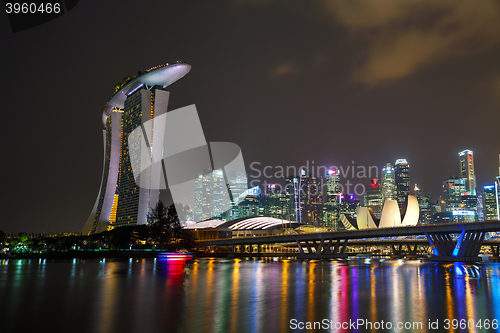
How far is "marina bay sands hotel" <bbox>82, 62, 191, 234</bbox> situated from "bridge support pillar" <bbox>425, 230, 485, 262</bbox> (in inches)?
3355

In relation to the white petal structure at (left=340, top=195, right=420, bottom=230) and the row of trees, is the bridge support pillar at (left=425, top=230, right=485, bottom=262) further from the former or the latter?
the row of trees

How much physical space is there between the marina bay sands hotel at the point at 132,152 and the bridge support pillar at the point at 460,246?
85.2m

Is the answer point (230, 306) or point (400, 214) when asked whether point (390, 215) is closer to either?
point (400, 214)

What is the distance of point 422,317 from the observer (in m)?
18.7

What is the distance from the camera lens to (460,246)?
7650cm

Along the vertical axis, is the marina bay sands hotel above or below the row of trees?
above

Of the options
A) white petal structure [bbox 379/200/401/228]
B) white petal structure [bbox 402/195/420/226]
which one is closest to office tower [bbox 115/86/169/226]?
white petal structure [bbox 379/200/401/228]

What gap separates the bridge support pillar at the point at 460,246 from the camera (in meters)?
74.9

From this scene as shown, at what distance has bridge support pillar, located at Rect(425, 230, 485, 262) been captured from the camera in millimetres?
74938

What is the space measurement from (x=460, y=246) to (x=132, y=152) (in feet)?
330

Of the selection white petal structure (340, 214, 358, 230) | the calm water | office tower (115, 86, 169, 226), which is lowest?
the calm water

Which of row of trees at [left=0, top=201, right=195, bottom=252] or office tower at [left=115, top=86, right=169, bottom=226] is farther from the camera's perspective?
office tower at [left=115, top=86, right=169, bottom=226]

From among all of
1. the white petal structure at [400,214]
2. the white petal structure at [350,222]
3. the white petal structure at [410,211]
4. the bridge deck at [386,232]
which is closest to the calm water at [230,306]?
the bridge deck at [386,232]

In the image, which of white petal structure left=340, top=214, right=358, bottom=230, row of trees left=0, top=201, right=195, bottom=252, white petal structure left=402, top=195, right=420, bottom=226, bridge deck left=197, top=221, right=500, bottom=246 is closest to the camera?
bridge deck left=197, top=221, right=500, bottom=246
